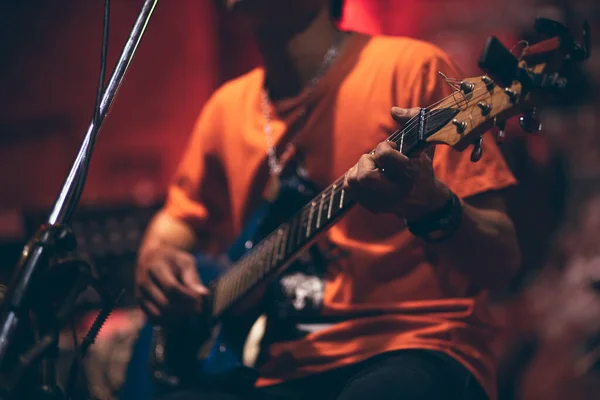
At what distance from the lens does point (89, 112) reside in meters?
3.88

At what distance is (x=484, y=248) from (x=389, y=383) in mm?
292

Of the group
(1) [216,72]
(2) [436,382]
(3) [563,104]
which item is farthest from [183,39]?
(2) [436,382]

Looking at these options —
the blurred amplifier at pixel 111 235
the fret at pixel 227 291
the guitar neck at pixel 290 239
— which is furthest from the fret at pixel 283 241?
the blurred amplifier at pixel 111 235

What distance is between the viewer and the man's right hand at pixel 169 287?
1564mm

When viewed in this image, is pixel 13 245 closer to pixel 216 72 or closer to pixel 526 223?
pixel 216 72

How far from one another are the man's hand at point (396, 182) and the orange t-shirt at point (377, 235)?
0.18 meters

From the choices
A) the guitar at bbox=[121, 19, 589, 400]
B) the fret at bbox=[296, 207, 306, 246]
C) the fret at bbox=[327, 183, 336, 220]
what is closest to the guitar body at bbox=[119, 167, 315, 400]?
the guitar at bbox=[121, 19, 589, 400]

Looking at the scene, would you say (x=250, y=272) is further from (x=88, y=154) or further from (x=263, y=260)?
(x=88, y=154)

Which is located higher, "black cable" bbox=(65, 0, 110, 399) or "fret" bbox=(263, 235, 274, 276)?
"black cable" bbox=(65, 0, 110, 399)

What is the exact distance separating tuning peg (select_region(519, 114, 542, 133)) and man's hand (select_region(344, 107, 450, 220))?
159 mm

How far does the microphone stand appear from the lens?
3.12ft

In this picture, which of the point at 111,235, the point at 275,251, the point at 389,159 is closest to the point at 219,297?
the point at 275,251

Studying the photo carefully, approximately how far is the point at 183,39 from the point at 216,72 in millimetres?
287

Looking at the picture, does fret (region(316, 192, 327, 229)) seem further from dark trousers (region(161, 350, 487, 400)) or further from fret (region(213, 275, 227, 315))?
fret (region(213, 275, 227, 315))
